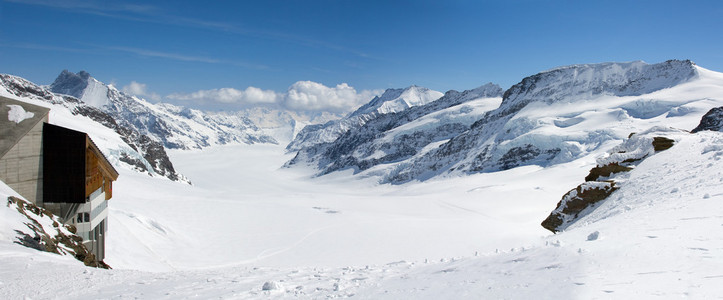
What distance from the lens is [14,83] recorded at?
133375mm

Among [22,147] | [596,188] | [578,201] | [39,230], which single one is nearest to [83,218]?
[22,147]

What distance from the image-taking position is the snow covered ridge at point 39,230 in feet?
34.4

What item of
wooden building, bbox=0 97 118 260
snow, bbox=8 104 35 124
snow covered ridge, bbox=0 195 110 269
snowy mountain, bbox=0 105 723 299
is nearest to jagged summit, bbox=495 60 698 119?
snowy mountain, bbox=0 105 723 299

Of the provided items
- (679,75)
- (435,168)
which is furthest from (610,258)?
(679,75)

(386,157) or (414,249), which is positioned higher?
(386,157)

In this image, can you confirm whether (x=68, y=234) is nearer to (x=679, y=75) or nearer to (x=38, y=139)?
(x=38, y=139)

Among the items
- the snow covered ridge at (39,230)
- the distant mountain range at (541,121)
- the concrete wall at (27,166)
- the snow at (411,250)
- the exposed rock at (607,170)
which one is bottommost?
the snow at (411,250)

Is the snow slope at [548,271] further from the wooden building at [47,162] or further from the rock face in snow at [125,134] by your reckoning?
the rock face in snow at [125,134]

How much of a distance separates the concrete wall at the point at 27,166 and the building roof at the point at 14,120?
0.44 feet

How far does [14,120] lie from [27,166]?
1.52m

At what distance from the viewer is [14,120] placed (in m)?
12.7

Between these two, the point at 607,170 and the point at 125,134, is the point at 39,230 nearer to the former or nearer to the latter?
the point at 607,170

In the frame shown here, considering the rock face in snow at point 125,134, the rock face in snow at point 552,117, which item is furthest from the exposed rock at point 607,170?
the rock face in snow at point 125,134

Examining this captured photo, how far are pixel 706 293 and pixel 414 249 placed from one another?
2592 cm
